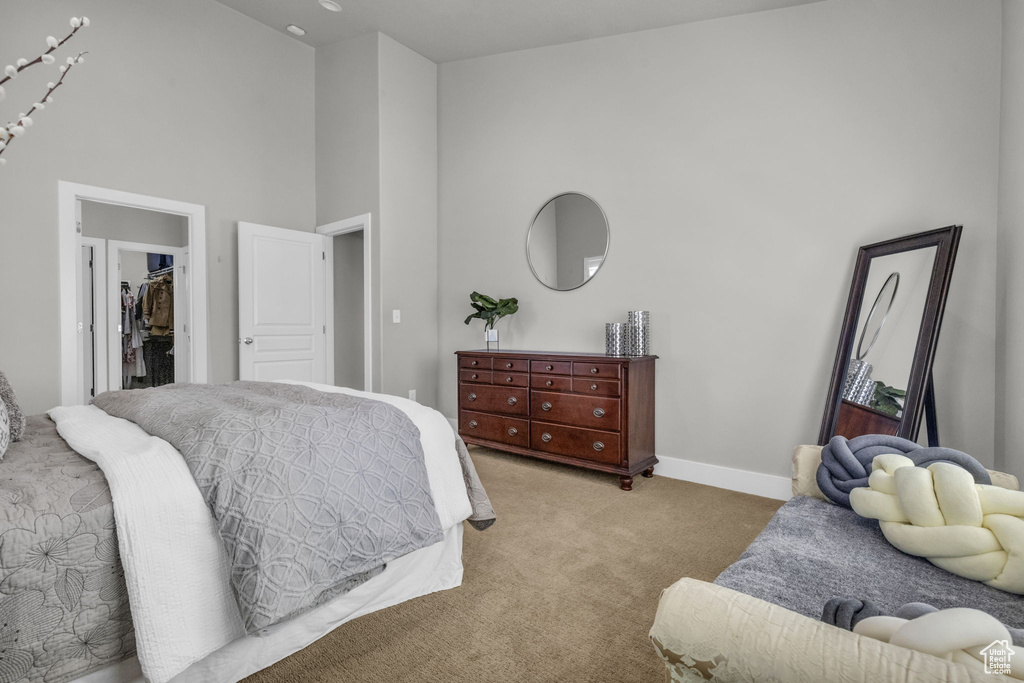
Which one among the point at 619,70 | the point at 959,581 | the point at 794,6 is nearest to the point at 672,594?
the point at 959,581

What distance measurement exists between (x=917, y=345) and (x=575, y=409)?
6.07 ft

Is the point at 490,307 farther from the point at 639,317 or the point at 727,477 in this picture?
the point at 727,477

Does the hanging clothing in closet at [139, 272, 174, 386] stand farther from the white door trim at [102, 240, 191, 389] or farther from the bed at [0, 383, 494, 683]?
the bed at [0, 383, 494, 683]

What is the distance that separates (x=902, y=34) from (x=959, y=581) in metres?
2.94

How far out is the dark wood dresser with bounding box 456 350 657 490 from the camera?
129 inches

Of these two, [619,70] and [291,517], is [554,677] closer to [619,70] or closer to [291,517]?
[291,517]

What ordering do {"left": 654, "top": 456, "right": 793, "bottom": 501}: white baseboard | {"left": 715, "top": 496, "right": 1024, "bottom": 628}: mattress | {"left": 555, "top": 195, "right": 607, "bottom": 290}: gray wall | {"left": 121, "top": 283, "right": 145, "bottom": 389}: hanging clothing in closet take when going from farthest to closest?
{"left": 121, "top": 283, "right": 145, "bottom": 389}: hanging clothing in closet, {"left": 555, "top": 195, "right": 607, "bottom": 290}: gray wall, {"left": 654, "top": 456, "right": 793, "bottom": 501}: white baseboard, {"left": 715, "top": 496, "right": 1024, "bottom": 628}: mattress

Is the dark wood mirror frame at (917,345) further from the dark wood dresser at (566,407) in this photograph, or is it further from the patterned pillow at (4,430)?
the patterned pillow at (4,430)

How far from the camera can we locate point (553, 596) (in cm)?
197

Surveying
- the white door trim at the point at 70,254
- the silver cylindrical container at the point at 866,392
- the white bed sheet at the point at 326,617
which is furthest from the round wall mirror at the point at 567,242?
the white door trim at the point at 70,254

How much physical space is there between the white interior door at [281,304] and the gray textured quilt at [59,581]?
3.00 m

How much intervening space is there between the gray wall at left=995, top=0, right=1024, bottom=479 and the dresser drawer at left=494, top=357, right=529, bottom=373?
245 cm

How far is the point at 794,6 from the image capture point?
3.05 m

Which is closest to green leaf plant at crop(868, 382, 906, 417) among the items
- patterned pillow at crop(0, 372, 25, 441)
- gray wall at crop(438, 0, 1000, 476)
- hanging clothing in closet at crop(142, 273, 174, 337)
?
gray wall at crop(438, 0, 1000, 476)
